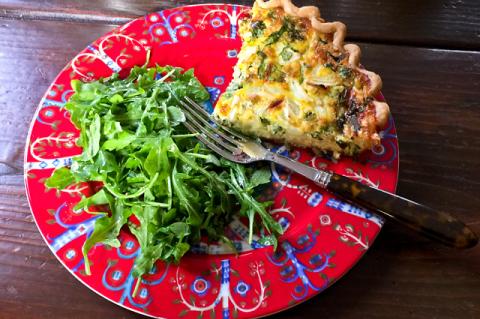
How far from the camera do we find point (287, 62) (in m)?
1.91

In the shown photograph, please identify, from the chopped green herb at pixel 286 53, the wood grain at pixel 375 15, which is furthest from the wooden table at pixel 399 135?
the chopped green herb at pixel 286 53

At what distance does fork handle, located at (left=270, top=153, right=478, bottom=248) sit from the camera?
4.94ft

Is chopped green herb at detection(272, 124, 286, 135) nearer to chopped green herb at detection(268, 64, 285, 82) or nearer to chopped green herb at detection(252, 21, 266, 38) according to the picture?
chopped green herb at detection(268, 64, 285, 82)

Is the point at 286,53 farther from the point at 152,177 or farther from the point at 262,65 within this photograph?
the point at 152,177

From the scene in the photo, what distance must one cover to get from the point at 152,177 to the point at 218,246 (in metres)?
0.37

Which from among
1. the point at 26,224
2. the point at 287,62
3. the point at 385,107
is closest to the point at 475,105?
the point at 385,107

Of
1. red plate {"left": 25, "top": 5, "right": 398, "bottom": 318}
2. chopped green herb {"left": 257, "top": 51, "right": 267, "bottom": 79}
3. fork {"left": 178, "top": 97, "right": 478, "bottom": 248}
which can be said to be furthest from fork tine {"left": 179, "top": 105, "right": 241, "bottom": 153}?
chopped green herb {"left": 257, "top": 51, "right": 267, "bottom": 79}

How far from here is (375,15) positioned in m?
2.42

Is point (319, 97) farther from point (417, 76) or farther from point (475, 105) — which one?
point (475, 105)

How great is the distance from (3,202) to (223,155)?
971 mm

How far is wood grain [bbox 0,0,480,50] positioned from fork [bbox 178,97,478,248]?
94cm

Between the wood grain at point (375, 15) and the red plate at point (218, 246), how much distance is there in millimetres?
497

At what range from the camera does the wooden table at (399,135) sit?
5.25ft

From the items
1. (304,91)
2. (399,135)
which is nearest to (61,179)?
(304,91)
